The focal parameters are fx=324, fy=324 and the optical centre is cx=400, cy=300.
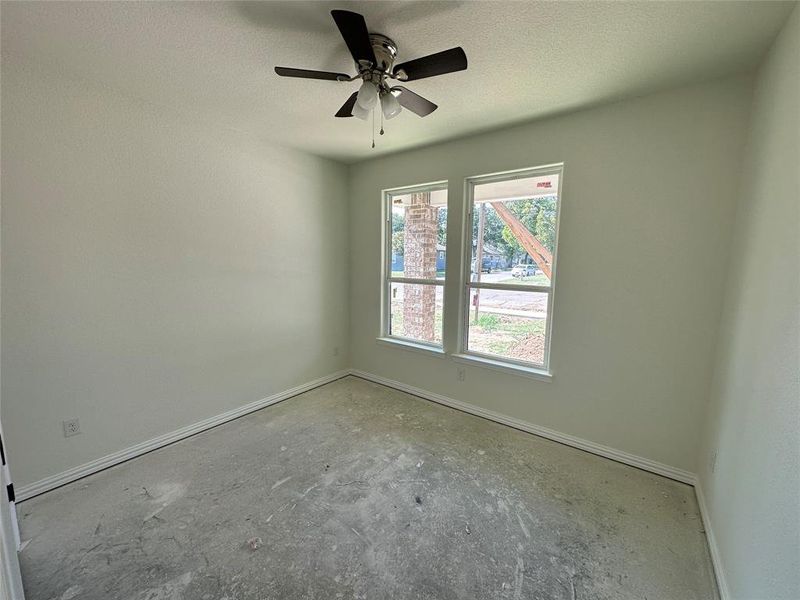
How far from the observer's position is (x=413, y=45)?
5.42ft

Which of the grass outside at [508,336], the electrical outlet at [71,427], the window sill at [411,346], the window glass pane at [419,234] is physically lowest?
the electrical outlet at [71,427]

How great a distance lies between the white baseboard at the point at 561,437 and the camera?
2.17 metres

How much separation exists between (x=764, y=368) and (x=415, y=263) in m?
2.62

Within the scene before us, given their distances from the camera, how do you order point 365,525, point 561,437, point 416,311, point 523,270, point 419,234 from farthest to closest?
1. point 416,311
2. point 419,234
3. point 523,270
4. point 561,437
5. point 365,525

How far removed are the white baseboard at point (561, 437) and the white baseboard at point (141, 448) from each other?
127 cm

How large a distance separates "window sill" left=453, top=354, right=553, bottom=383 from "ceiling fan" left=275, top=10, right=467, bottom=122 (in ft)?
6.79

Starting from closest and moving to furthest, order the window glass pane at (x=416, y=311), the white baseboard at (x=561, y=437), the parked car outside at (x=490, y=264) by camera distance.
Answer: the white baseboard at (x=561, y=437) → the parked car outside at (x=490, y=264) → the window glass pane at (x=416, y=311)

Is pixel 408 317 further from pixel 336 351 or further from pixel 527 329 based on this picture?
pixel 527 329

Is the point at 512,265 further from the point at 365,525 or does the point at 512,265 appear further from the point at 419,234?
the point at 365,525

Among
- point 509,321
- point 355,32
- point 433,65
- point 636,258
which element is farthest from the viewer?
point 509,321

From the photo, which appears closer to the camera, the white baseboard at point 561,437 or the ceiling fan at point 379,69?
the ceiling fan at point 379,69

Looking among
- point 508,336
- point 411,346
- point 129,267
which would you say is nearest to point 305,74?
point 129,267

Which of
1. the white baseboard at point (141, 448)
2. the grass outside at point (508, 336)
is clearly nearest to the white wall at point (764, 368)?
the grass outside at point (508, 336)

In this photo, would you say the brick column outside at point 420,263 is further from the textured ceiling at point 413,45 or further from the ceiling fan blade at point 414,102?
the ceiling fan blade at point 414,102
